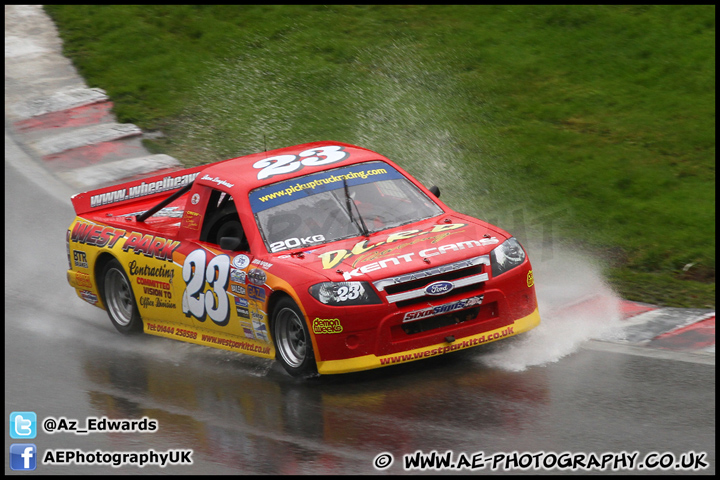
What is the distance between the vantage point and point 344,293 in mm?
6488

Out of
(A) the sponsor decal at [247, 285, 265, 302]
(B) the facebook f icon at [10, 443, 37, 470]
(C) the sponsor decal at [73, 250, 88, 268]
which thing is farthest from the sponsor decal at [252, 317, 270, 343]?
(C) the sponsor decal at [73, 250, 88, 268]

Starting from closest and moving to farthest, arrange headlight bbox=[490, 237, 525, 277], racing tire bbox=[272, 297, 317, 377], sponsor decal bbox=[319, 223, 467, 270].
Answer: racing tire bbox=[272, 297, 317, 377], sponsor decal bbox=[319, 223, 467, 270], headlight bbox=[490, 237, 525, 277]

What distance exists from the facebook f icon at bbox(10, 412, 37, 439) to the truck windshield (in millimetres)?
1974

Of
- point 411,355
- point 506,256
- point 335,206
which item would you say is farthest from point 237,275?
point 506,256

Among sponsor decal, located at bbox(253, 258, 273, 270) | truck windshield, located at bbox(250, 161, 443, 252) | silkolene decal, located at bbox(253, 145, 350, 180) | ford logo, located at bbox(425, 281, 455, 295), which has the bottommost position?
ford logo, located at bbox(425, 281, 455, 295)

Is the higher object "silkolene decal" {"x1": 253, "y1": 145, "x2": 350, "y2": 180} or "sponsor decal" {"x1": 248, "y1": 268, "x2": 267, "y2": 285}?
"silkolene decal" {"x1": 253, "y1": 145, "x2": 350, "y2": 180}

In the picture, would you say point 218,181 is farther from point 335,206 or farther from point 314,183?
point 335,206

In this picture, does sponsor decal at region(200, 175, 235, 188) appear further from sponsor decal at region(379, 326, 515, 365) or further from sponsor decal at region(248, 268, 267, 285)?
sponsor decal at region(379, 326, 515, 365)

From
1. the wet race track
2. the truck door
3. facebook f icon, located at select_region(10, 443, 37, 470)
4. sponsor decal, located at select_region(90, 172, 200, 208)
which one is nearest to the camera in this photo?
the wet race track

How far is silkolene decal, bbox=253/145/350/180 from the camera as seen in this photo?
25.6 feet

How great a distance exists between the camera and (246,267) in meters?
7.14

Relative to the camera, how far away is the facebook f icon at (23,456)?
18.8ft

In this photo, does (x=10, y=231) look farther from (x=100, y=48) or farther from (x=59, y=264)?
(x=100, y=48)

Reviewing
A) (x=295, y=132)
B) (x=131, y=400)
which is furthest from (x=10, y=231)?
(x=131, y=400)
